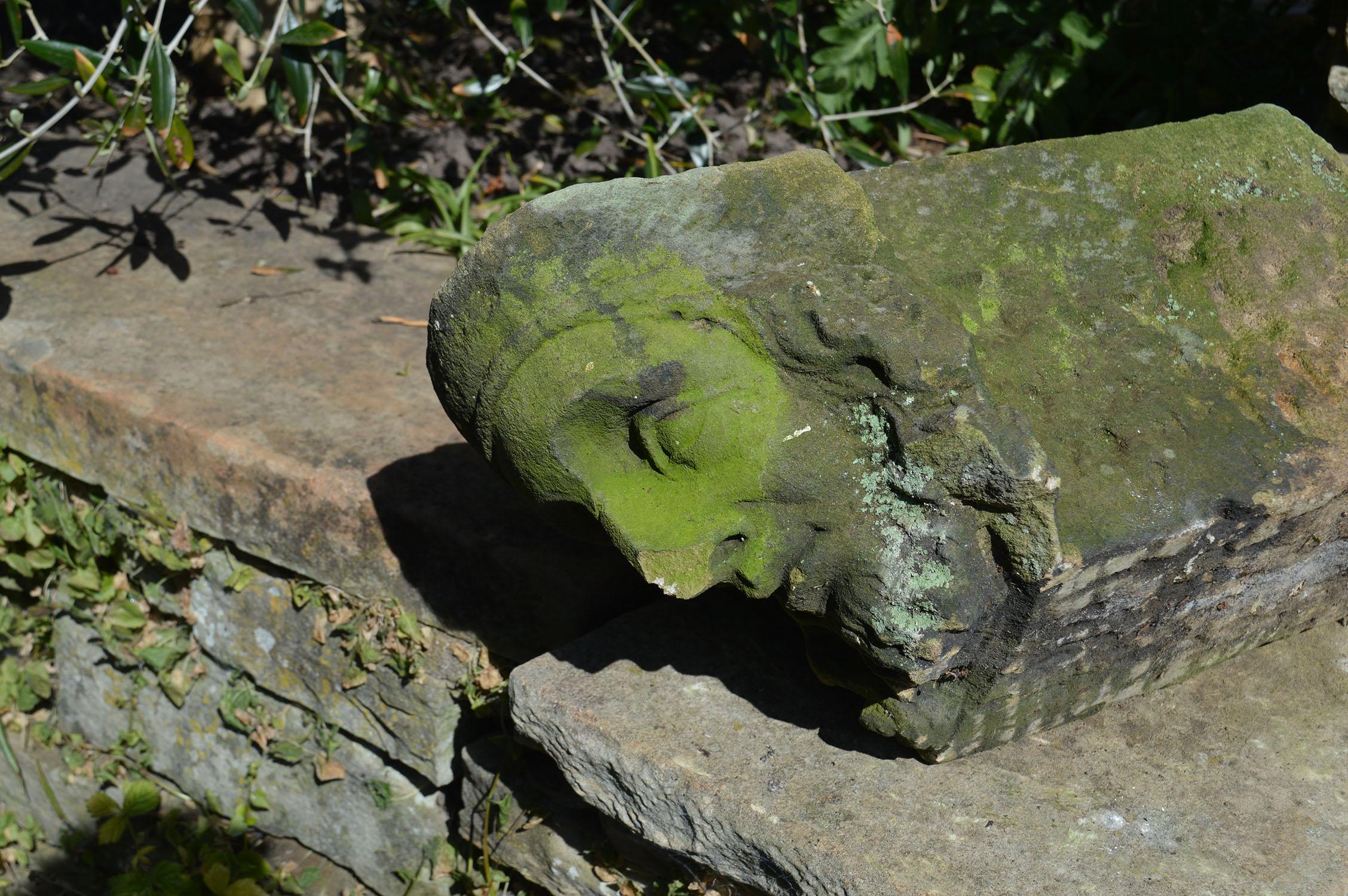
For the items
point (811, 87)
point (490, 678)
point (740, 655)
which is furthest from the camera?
point (811, 87)

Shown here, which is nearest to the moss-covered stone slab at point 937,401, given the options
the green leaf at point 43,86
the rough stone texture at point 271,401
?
the rough stone texture at point 271,401

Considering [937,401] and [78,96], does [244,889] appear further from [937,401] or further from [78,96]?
[937,401]

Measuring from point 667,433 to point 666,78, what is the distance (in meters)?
1.98

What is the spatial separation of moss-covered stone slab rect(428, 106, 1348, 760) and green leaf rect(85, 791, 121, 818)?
1879 mm

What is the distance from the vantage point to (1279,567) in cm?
175

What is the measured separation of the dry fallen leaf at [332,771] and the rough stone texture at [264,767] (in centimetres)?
1

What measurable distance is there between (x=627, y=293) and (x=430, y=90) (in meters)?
2.85

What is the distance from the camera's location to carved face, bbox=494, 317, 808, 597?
4.73 feet

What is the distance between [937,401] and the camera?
1.42 metres

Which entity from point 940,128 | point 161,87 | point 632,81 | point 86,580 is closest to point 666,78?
point 632,81

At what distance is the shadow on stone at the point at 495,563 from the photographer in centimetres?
212

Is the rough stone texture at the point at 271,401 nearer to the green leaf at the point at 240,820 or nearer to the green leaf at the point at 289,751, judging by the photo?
the green leaf at the point at 289,751

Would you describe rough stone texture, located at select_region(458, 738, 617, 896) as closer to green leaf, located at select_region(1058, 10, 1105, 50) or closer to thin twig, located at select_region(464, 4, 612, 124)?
thin twig, located at select_region(464, 4, 612, 124)

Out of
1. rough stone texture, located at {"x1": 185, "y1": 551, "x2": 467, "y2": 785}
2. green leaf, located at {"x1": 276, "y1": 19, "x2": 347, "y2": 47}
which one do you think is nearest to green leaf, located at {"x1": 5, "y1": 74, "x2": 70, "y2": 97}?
green leaf, located at {"x1": 276, "y1": 19, "x2": 347, "y2": 47}
